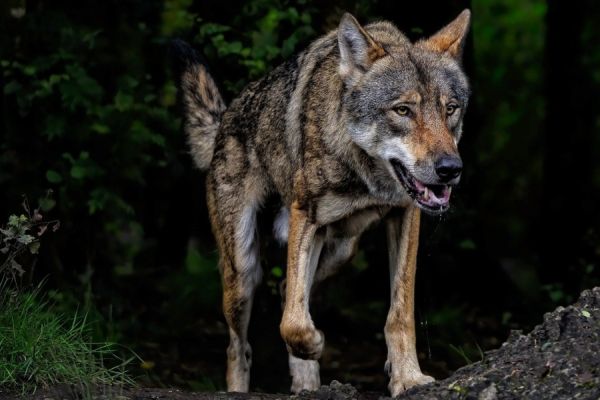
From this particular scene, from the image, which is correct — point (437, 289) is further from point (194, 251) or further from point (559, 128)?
point (559, 128)

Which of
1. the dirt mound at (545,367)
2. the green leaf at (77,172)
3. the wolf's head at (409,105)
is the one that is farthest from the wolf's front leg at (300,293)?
the green leaf at (77,172)

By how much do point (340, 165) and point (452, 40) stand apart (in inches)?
38.4

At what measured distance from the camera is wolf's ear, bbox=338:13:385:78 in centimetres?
580

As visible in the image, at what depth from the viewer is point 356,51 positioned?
5.86 metres

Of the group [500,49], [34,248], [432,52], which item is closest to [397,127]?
[432,52]

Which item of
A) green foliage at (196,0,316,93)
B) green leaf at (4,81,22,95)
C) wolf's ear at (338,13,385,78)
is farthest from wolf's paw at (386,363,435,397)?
green leaf at (4,81,22,95)

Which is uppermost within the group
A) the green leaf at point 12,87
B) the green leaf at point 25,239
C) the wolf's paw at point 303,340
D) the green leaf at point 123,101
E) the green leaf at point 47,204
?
the green leaf at point 12,87

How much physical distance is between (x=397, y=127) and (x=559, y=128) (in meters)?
6.09

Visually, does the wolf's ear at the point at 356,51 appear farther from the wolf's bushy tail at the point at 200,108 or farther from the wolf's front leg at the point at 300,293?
the wolf's bushy tail at the point at 200,108

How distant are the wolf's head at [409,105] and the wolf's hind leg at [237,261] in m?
1.33

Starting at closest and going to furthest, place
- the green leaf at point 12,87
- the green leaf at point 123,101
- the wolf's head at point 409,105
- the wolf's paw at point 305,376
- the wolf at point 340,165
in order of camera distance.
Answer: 1. the wolf's head at point 409,105
2. the wolf at point 340,165
3. the wolf's paw at point 305,376
4. the green leaf at point 12,87
5. the green leaf at point 123,101

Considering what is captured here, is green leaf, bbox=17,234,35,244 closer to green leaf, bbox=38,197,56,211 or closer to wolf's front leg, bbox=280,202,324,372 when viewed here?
wolf's front leg, bbox=280,202,324,372

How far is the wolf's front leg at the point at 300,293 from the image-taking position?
19.2ft

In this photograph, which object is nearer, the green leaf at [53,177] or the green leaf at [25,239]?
the green leaf at [25,239]
